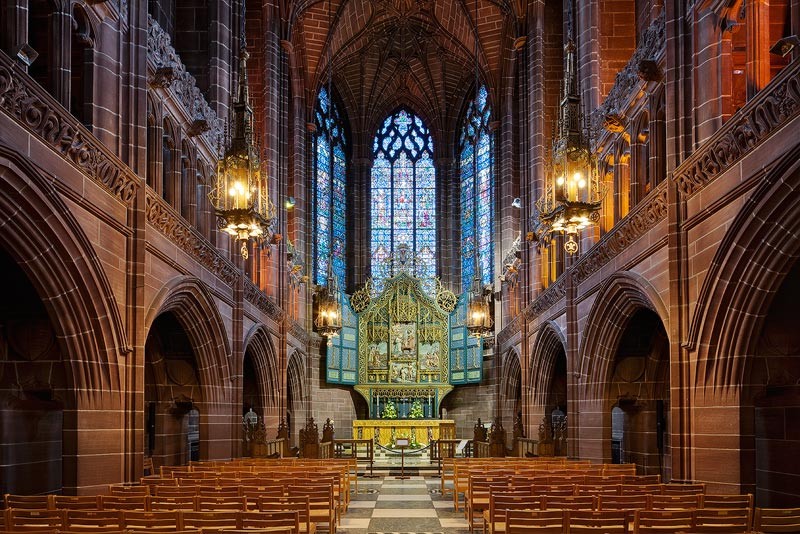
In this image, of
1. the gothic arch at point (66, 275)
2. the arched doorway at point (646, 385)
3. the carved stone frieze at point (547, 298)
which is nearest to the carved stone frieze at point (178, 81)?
the gothic arch at point (66, 275)

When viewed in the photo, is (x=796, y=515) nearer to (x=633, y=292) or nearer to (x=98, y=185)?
(x=633, y=292)

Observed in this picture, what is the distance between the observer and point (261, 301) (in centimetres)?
2594

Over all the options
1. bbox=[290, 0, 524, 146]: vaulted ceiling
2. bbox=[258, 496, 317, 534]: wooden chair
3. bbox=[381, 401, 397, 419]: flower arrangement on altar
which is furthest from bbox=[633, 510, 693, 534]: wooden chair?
bbox=[381, 401, 397, 419]: flower arrangement on altar

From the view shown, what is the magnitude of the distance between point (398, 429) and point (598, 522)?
25.0m

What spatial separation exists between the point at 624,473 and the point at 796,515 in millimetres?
6247

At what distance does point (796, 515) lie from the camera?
8.91 metres

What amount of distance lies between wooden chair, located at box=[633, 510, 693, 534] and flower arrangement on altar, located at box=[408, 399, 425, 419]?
26986 millimetres

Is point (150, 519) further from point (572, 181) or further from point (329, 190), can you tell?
point (329, 190)

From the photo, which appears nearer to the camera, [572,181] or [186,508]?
[186,508]

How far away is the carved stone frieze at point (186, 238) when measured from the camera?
15.4m

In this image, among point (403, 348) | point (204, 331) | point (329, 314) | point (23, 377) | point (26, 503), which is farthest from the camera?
point (403, 348)

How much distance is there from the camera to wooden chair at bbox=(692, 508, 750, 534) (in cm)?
861

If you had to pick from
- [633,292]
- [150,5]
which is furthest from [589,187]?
[150,5]

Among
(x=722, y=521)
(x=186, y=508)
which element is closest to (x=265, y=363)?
(x=186, y=508)
